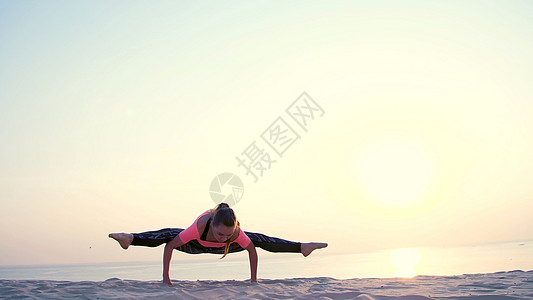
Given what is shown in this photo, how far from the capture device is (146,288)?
169 inches

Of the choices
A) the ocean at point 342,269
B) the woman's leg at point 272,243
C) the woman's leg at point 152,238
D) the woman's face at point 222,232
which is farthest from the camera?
the ocean at point 342,269

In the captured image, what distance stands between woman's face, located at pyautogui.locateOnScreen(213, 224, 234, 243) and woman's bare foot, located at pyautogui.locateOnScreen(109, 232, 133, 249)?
1089 millimetres

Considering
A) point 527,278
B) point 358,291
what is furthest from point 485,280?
point 358,291

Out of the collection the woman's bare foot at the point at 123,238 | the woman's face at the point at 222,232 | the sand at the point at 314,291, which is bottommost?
the sand at the point at 314,291

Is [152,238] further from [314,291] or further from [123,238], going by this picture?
[314,291]

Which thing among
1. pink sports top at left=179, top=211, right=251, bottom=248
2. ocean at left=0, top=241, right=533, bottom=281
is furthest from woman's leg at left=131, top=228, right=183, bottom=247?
ocean at left=0, top=241, right=533, bottom=281

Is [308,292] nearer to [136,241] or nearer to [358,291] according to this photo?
[358,291]

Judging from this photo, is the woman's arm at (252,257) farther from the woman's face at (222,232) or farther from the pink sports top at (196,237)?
the woman's face at (222,232)

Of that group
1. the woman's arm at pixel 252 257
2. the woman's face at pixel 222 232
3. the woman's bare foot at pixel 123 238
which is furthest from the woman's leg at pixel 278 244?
the woman's bare foot at pixel 123 238

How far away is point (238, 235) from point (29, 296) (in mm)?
2209

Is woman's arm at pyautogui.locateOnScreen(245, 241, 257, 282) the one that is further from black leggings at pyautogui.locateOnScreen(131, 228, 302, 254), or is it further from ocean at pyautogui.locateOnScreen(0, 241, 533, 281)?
ocean at pyautogui.locateOnScreen(0, 241, 533, 281)

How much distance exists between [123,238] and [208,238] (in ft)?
3.27

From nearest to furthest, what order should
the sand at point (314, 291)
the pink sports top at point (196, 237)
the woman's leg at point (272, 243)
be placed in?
1. the sand at point (314, 291)
2. the pink sports top at point (196, 237)
3. the woman's leg at point (272, 243)

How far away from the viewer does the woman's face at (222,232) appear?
457cm
